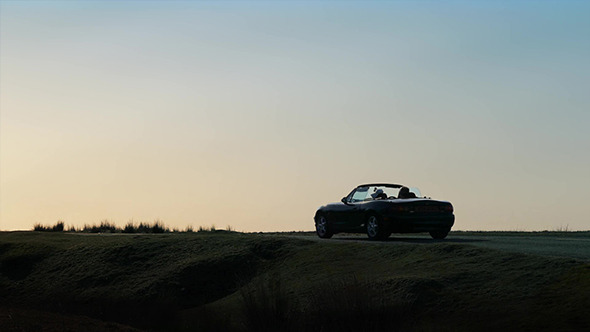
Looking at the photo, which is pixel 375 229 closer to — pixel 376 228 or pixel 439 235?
pixel 376 228

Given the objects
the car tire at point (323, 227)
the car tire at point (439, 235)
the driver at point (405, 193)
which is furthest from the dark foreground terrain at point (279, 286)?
the car tire at point (439, 235)

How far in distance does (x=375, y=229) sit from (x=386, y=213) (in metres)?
0.81

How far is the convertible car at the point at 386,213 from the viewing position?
2447 cm

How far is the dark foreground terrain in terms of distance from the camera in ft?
50.9

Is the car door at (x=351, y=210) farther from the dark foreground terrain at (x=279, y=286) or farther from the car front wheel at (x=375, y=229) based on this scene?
the dark foreground terrain at (x=279, y=286)

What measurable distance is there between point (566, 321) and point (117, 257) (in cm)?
1533

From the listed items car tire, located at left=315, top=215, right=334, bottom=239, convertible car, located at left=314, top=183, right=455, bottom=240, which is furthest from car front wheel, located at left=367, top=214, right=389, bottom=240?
car tire, located at left=315, top=215, right=334, bottom=239

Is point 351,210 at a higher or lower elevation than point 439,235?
higher

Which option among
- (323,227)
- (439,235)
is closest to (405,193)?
(439,235)

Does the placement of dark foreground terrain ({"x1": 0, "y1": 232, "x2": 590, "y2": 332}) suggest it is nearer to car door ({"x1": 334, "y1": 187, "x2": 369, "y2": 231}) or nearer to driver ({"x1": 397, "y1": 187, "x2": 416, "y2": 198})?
car door ({"x1": 334, "y1": 187, "x2": 369, "y2": 231})

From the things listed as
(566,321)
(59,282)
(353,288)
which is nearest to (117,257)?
(59,282)

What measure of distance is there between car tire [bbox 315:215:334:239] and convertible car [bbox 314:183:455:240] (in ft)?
0.22

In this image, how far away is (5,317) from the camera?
16.5m

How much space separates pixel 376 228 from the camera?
2494cm
